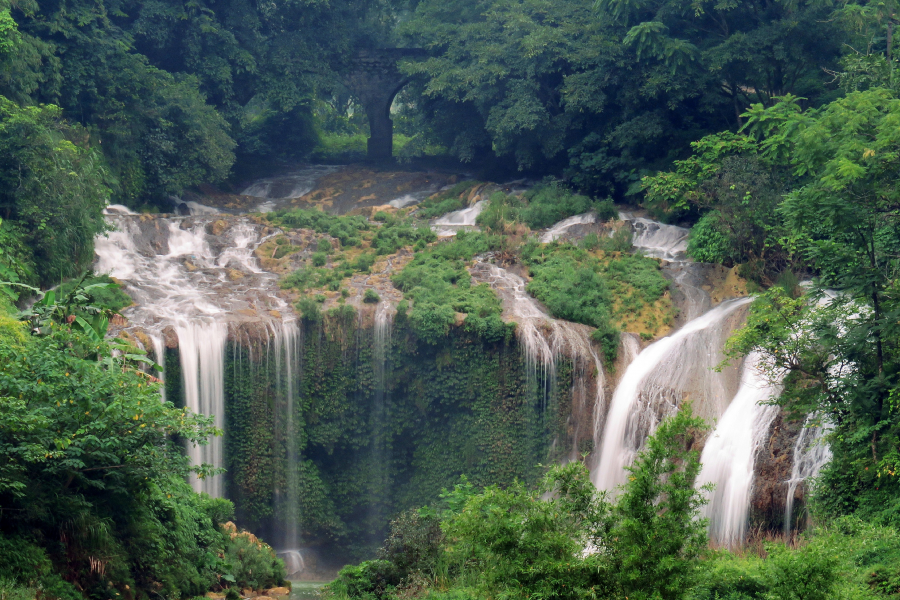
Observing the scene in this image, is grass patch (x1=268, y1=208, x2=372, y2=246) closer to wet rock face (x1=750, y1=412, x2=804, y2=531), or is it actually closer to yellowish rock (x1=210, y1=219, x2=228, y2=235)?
yellowish rock (x1=210, y1=219, x2=228, y2=235)

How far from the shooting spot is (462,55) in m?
31.1

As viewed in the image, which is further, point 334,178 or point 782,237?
point 334,178

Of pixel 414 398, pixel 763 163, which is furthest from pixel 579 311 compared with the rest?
pixel 763 163

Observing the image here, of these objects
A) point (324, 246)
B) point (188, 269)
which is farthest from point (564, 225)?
point (188, 269)

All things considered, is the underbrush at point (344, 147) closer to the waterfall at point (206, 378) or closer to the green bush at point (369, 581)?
the waterfall at point (206, 378)

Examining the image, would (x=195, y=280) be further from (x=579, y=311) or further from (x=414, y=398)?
(x=579, y=311)

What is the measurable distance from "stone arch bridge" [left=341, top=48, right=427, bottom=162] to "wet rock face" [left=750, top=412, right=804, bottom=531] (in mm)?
22669

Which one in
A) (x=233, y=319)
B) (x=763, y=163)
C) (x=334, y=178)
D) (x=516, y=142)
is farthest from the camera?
(x=334, y=178)

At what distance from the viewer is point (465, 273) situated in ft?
77.6

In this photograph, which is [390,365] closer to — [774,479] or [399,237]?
[399,237]

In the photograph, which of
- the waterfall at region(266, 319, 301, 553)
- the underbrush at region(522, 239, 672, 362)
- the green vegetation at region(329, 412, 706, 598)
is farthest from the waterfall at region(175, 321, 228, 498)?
the green vegetation at region(329, 412, 706, 598)

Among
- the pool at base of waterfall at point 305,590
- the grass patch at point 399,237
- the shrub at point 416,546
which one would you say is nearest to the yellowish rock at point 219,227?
the grass patch at point 399,237

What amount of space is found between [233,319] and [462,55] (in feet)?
47.0

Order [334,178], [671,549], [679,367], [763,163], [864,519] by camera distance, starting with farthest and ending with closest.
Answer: [334,178]
[763,163]
[679,367]
[864,519]
[671,549]
